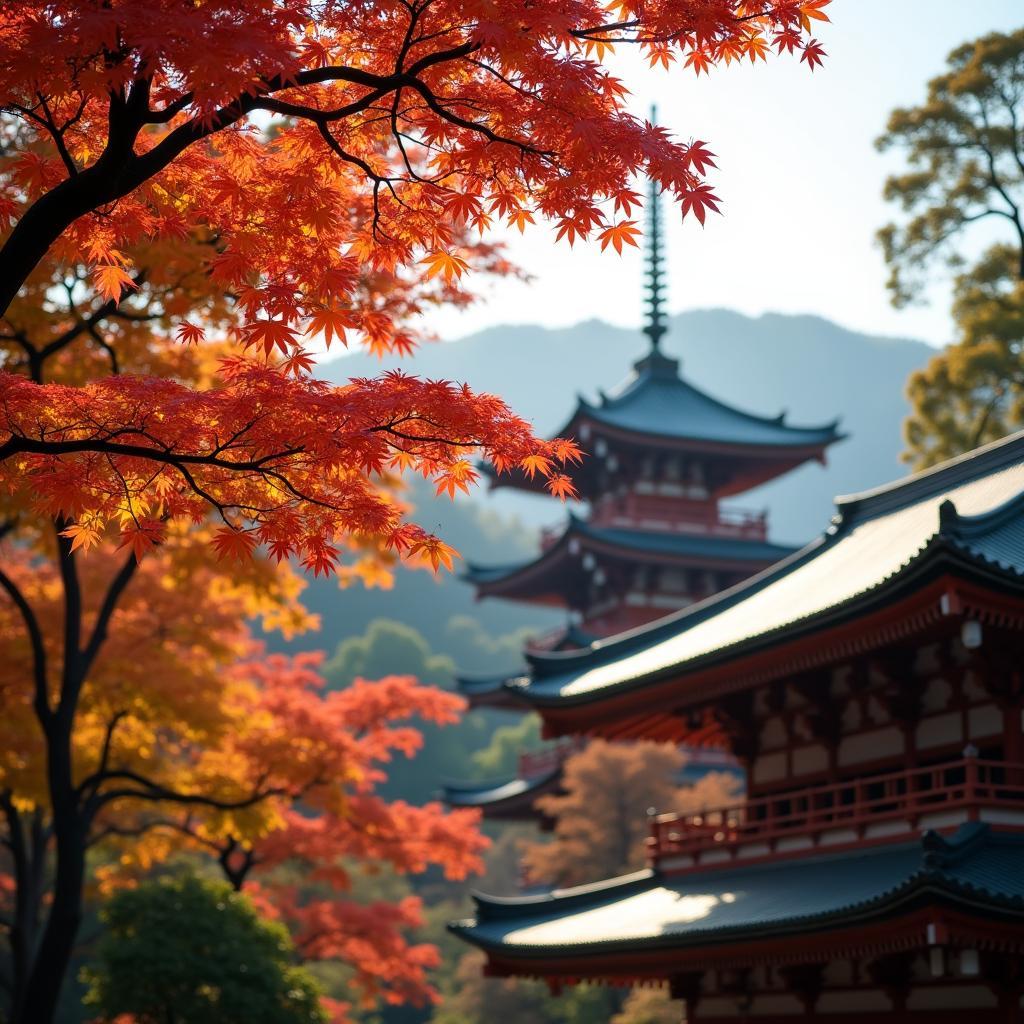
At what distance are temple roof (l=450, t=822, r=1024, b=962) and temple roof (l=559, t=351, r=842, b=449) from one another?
1655cm

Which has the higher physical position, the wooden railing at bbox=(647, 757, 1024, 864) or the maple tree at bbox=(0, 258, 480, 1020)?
the maple tree at bbox=(0, 258, 480, 1020)

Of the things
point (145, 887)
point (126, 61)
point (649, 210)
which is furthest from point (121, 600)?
point (649, 210)

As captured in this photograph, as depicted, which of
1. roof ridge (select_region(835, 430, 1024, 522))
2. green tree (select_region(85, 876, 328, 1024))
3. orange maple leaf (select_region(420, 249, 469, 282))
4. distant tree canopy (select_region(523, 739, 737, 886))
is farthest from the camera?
distant tree canopy (select_region(523, 739, 737, 886))

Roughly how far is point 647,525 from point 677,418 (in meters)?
3.51

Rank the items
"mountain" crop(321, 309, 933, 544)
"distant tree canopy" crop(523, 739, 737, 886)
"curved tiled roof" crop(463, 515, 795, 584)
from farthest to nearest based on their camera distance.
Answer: "mountain" crop(321, 309, 933, 544) → "curved tiled roof" crop(463, 515, 795, 584) → "distant tree canopy" crop(523, 739, 737, 886)

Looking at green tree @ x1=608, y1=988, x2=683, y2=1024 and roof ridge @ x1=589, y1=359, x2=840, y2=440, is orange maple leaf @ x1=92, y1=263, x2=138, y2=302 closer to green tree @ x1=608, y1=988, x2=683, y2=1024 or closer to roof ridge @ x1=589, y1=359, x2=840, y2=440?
green tree @ x1=608, y1=988, x2=683, y2=1024

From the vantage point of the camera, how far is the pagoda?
3522 cm

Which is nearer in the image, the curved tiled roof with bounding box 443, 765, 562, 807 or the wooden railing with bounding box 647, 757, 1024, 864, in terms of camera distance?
the wooden railing with bounding box 647, 757, 1024, 864

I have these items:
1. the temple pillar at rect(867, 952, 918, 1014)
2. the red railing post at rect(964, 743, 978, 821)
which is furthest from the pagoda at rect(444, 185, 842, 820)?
the red railing post at rect(964, 743, 978, 821)

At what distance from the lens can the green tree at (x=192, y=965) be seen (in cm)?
1788

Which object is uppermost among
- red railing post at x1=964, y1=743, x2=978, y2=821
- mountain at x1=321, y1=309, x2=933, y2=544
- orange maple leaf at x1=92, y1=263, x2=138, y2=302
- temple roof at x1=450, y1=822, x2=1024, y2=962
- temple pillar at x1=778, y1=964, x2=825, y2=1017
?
mountain at x1=321, y1=309, x2=933, y2=544

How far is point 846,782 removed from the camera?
15.2 m

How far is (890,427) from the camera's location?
15100 cm

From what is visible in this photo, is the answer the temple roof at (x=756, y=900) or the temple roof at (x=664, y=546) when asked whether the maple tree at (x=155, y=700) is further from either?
the temple roof at (x=664, y=546)
